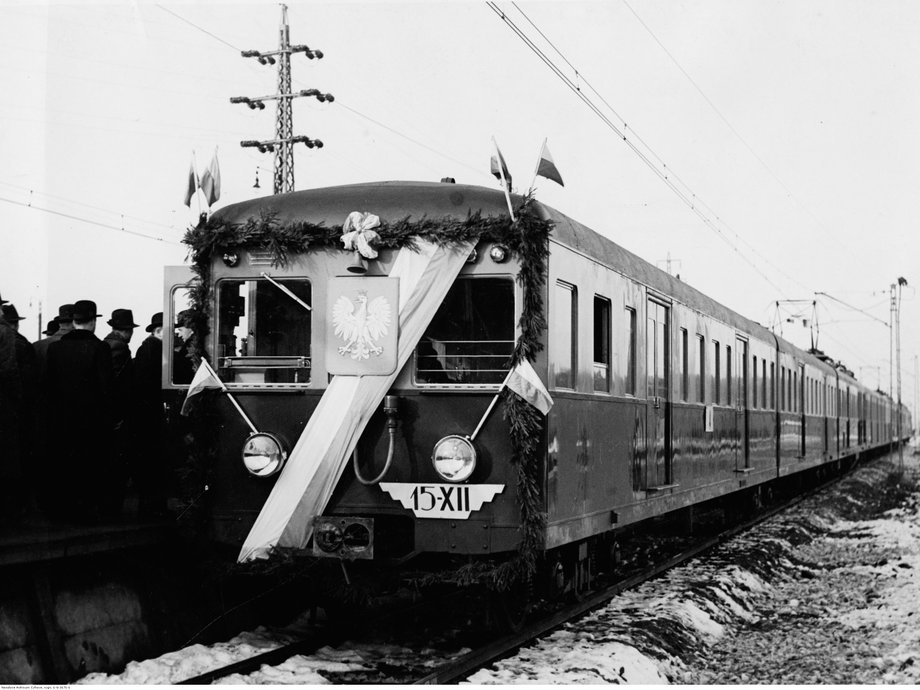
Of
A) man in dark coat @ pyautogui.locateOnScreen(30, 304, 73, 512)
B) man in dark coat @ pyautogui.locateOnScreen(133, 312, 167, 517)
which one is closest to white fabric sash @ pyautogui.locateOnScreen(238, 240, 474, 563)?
man in dark coat @ pyautogui.locateOnScreen(133, 312, 167, 517)

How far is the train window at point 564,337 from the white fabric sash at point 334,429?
2.66ft

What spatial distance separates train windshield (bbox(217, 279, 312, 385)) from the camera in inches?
308

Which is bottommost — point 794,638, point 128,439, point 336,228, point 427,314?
point 794,638

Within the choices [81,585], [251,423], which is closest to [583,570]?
[251,423]

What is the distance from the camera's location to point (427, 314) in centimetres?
750

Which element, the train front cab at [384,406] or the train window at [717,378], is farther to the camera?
the train window at [717,378]

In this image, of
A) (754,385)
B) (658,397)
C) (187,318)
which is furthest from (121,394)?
(754,385)

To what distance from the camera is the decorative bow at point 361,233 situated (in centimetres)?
756

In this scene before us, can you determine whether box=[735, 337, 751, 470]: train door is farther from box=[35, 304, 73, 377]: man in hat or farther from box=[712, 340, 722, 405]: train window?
box=[35, 304, 73, 377]: man in hat

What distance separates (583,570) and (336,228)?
370cm

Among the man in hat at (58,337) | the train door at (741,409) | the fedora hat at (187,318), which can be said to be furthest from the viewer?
the train door at (741,409)

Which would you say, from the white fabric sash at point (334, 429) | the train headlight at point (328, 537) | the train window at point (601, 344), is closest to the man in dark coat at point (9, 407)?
the white fabric sash at point (334, 429)

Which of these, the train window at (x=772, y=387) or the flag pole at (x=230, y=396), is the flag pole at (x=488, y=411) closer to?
the flag pole at (x=230, y=396)

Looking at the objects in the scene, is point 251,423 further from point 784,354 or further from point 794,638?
point 784,354
